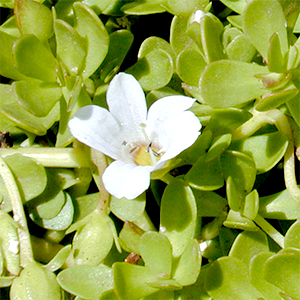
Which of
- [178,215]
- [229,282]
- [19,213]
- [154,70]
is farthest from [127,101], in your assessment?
[229,282]

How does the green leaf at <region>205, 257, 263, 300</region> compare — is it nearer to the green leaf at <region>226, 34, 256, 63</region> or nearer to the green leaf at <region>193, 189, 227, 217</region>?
the green leaf at <region>193, 189, 227, 217</region>

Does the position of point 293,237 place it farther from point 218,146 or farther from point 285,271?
point 218,146

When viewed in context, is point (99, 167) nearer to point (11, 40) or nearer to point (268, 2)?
point (11, 40)

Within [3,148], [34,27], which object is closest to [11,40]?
[34,27]

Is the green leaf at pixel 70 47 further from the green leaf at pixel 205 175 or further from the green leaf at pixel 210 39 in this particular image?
the green leaf at pixel 205 175

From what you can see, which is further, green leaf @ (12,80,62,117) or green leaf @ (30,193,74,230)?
green leaf @ (30,193,74,230)

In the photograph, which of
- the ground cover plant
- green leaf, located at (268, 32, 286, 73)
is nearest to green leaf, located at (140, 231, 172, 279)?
the ground cover plant

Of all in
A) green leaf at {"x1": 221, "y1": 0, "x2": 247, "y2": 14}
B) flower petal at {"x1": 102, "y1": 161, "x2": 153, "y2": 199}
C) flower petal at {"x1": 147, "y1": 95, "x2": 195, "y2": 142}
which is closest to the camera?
flower petal at {"x1": 102, "y1": 161, "x2": 153, "y2": 199}
